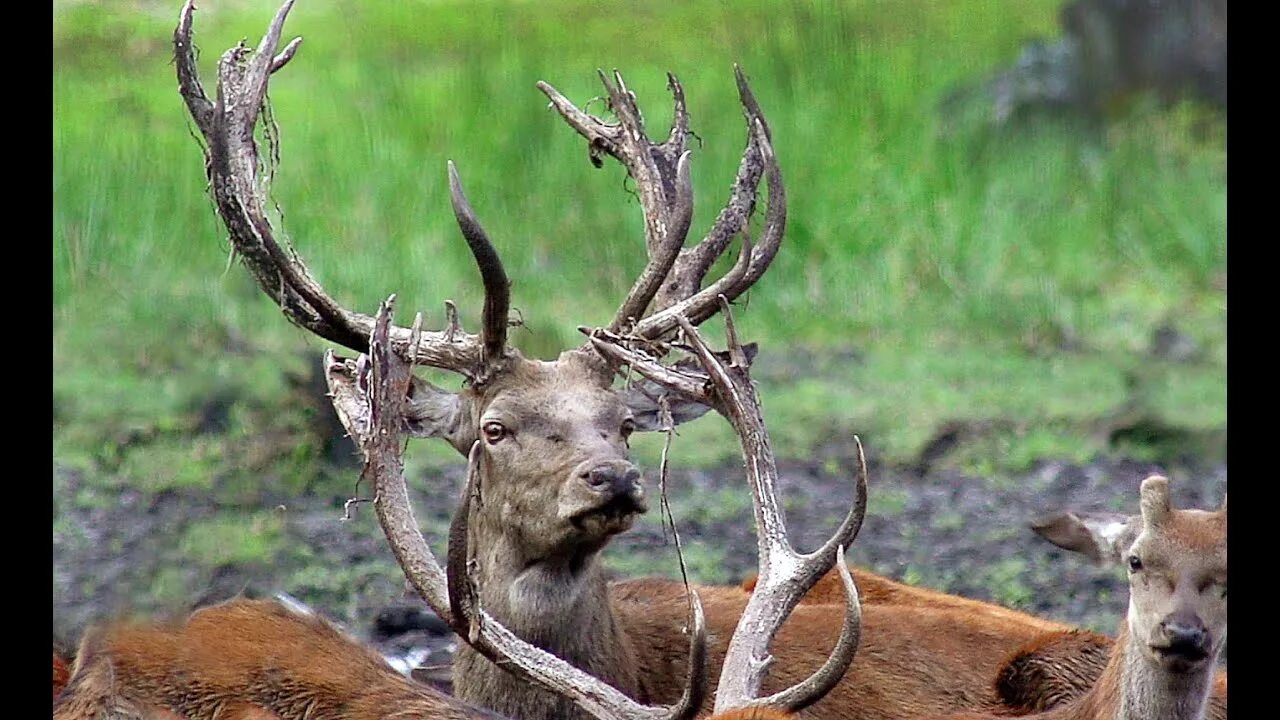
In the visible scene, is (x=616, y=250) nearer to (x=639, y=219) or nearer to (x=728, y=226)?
(x=639, y=219)

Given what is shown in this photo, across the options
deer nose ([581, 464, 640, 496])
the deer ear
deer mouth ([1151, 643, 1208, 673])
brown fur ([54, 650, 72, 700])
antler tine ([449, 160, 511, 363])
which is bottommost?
brown fur ([54, 650, 72, 700])

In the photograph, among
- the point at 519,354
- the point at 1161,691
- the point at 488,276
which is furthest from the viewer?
the point at 519,354

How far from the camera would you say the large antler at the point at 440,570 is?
5.06 meters

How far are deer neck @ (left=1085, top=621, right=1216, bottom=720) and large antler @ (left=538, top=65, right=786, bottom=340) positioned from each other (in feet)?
4.98

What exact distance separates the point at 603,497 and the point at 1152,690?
4.55ft

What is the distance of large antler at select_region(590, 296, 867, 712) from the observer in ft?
16.4

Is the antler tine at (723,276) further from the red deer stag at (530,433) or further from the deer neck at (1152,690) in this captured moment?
the deer neck at (1152,690)

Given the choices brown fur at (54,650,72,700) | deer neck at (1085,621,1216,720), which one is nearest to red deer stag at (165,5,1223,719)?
deer neck at (1085,621,1216,720)

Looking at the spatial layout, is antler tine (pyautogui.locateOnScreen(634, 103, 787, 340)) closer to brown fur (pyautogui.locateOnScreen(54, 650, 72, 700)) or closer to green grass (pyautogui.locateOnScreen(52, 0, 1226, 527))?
brown fur (pyautogui.locateOnScreen(54, 650, 72, 700))

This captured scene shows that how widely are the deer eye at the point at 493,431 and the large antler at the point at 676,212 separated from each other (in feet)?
1.84

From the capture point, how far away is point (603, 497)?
530 cm

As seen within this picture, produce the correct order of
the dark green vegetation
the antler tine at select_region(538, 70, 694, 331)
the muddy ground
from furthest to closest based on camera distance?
the dark green vegetation, the muddy ground, the antler tine at select_region(538, 70, 694, 331)

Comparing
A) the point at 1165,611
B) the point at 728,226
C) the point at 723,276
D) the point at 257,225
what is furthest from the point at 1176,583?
the point at 257,225
